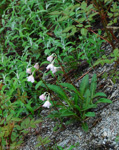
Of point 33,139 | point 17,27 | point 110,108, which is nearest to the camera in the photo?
point 110,108

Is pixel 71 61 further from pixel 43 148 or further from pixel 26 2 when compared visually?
pixel 26 2

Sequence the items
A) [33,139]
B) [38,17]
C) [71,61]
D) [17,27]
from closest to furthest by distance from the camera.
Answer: [33,139], [71,61], [38,17], [17,27]

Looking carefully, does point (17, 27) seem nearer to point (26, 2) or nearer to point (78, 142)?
point (26, 2)

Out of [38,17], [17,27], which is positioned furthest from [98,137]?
[17,27]

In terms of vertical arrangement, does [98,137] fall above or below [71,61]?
below


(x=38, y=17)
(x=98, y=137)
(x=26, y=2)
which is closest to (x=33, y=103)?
(x=98, y=137)

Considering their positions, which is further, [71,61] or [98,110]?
[71,61]

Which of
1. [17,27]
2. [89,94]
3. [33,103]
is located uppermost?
[17,27]
